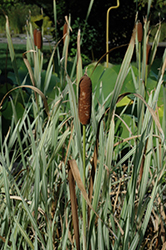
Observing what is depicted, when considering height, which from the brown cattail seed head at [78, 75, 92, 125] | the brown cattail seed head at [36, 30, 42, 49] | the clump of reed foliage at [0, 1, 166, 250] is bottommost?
the clump of reed foliage at [0, 1, 166, 250]

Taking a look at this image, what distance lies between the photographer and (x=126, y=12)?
6270 mm

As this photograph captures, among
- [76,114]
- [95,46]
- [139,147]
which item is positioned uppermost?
[76,114]

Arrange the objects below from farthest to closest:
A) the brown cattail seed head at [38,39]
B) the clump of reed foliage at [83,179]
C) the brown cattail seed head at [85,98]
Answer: the brown cattail seed head at [38,39]
the clump of reed foliage at [83,179]
the brown cattail seed head at [85,98]

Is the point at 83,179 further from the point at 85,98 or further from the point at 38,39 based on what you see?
the point at 38,39

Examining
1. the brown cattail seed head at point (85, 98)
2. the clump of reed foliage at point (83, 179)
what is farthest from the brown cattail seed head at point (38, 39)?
the brown cattail seed head at point (85, 98)

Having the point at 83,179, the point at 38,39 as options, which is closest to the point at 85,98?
the point at 83,179

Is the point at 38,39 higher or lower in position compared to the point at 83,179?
higher

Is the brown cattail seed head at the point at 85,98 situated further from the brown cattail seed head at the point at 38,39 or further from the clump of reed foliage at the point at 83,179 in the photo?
the brown cattail seed head at the point at 38,39

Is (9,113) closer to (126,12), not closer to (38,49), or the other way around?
(38,49)

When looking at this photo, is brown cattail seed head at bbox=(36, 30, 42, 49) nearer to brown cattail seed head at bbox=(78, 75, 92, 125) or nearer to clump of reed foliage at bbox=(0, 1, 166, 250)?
clump of reed foliage at bbox=(0, 1, 166, 250)

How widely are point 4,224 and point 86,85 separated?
19.5 inches

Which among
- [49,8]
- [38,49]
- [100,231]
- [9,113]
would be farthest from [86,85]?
[49,8]

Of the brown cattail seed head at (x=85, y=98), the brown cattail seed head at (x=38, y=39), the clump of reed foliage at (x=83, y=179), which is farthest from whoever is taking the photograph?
the brown cattail seed head at (x=38, y=39)

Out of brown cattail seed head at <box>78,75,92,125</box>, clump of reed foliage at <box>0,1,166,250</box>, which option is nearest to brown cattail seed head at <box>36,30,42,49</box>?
clump of reed foliage at <box>0,1,166,250</box>
